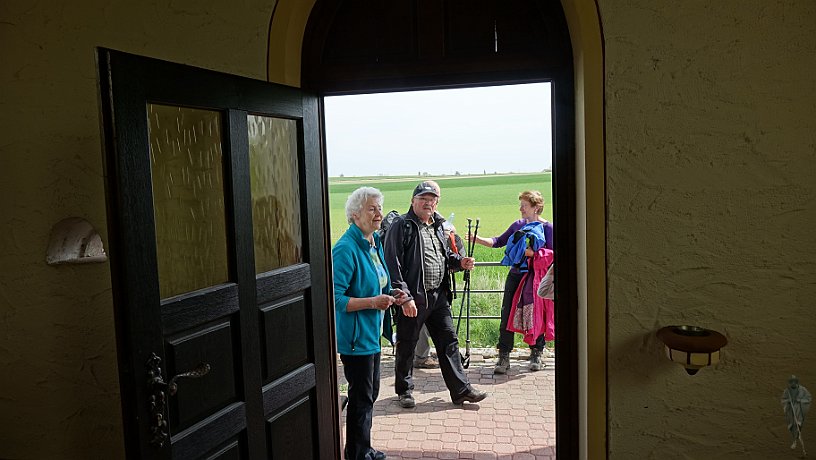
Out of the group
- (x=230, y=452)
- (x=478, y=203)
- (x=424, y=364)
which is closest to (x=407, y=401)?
(x=424, y=364)

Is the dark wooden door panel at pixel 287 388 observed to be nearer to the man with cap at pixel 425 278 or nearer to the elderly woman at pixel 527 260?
the man with cap at pixel 425 278

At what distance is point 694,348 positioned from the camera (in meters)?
2.18

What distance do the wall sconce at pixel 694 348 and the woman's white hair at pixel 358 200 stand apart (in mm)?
1677

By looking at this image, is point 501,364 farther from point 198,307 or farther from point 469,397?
point 198,307

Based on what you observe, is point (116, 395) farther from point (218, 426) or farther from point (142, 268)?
point (142, 268)

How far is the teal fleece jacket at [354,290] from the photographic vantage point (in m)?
3.23

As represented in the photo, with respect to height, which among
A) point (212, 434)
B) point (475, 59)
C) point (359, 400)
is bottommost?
point (359, 400)

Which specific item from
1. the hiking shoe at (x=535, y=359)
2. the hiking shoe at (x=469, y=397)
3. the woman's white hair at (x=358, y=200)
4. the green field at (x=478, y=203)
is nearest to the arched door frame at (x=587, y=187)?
the woman's white hair at (x=358, y=200)

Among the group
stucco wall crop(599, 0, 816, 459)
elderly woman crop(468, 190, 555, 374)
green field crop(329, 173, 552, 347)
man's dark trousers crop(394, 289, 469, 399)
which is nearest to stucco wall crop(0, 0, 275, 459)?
stucco wall crop(599, 0, 816, 459)

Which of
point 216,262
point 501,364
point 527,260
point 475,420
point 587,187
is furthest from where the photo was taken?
point 501,364

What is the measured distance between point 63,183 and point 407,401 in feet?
9.15

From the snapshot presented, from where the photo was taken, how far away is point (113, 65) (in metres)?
1.79

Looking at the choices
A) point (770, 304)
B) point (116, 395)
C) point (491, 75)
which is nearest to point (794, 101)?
point (770, 304)

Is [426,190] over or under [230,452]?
over
